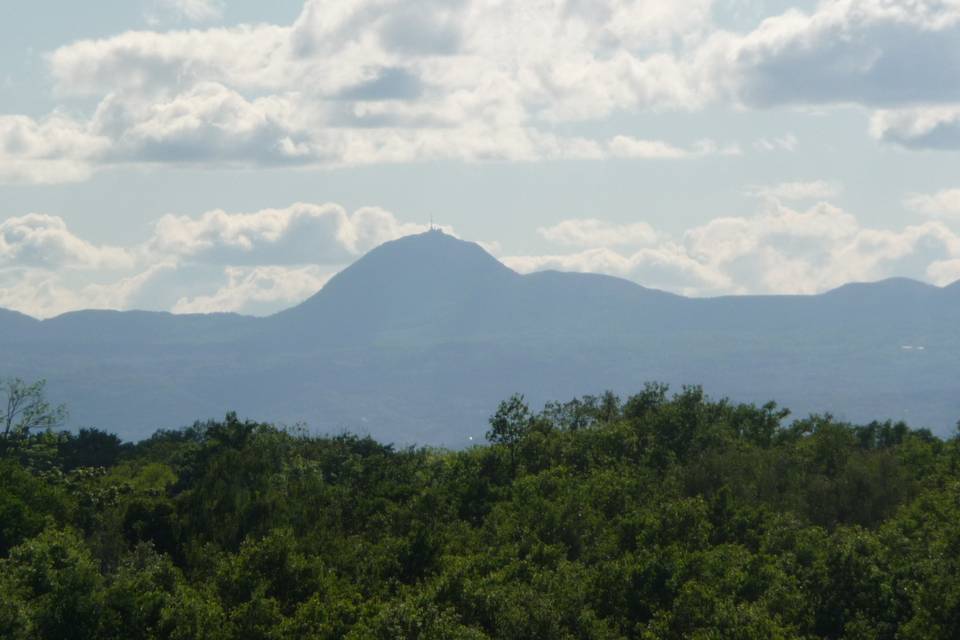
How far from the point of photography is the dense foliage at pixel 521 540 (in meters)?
56.8

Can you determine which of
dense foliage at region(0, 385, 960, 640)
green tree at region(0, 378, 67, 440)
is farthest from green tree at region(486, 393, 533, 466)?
green tree at region(0, 378, 67, 440)

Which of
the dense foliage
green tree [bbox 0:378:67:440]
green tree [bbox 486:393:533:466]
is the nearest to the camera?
the dense foliage

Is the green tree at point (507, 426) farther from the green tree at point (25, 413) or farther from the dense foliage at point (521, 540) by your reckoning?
the green tree at point (25, 413)

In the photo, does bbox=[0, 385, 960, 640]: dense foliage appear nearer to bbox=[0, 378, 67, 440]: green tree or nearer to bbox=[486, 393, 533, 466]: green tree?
bbox=[486, 393, 533, 466]: green tree

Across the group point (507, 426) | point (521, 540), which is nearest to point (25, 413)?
point (507, 426)

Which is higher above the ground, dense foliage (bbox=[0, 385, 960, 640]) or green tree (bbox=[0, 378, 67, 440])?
green tree (bbox=[0, 378, 67, 440])

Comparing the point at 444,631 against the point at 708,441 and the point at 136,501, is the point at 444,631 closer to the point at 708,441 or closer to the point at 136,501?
the point at 136,501

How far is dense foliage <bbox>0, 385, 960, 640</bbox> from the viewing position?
56844mm

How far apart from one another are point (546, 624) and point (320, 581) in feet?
43.0

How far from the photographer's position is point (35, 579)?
200 feet

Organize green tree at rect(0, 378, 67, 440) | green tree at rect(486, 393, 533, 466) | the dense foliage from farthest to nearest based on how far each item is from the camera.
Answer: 1. green tree at rect(0, 378, 67, 440)
2. green tree at rect(486, 393, 533, 466)
3. the dense foliage

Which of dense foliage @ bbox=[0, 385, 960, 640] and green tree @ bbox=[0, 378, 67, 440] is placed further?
green tree @ bbox=[0, 378, 67, 440]

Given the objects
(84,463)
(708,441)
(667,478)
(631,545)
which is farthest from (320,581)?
(84,463)

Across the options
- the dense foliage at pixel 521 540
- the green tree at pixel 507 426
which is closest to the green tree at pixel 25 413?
the dense foliage at pixel 521 540
